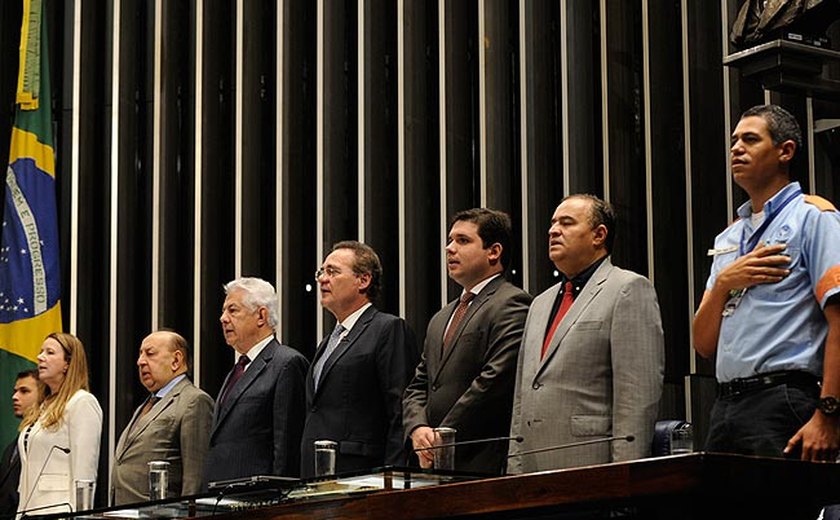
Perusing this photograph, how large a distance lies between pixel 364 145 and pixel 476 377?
2.81 metres

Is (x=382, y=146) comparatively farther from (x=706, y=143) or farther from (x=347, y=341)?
(x=347, y=341)

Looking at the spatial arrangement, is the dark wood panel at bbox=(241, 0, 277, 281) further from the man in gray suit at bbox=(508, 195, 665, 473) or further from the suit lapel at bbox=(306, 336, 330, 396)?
the man in gray suit at bbox=(508, 195, 665, 473)

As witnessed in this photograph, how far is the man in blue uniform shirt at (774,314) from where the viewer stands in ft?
10.5

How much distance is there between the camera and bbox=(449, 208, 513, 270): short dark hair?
4543 millimetres

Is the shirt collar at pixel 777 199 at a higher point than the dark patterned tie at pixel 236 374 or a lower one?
higher

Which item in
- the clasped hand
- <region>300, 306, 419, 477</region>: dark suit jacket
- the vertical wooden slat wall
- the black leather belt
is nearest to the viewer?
the black leather belt

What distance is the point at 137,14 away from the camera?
7898 millimetres

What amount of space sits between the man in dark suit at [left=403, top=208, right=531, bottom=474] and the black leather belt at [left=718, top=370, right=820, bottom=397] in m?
0.95

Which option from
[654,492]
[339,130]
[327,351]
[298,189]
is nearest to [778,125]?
[654,492]

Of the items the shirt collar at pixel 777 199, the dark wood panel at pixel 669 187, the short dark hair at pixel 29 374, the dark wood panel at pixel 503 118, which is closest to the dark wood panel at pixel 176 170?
the short dark hair at pixel 29 374

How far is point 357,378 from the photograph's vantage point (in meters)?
4.71

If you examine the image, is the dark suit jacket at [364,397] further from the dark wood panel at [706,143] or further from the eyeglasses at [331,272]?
the dark wood panel at [706,143]

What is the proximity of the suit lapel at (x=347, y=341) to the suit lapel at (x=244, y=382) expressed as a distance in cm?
29

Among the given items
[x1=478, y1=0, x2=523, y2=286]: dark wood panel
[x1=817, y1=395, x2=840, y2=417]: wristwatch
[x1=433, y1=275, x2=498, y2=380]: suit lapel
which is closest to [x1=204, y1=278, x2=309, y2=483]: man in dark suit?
[x1=433, y1=275, x2=498, y2=380]: suit lapel
